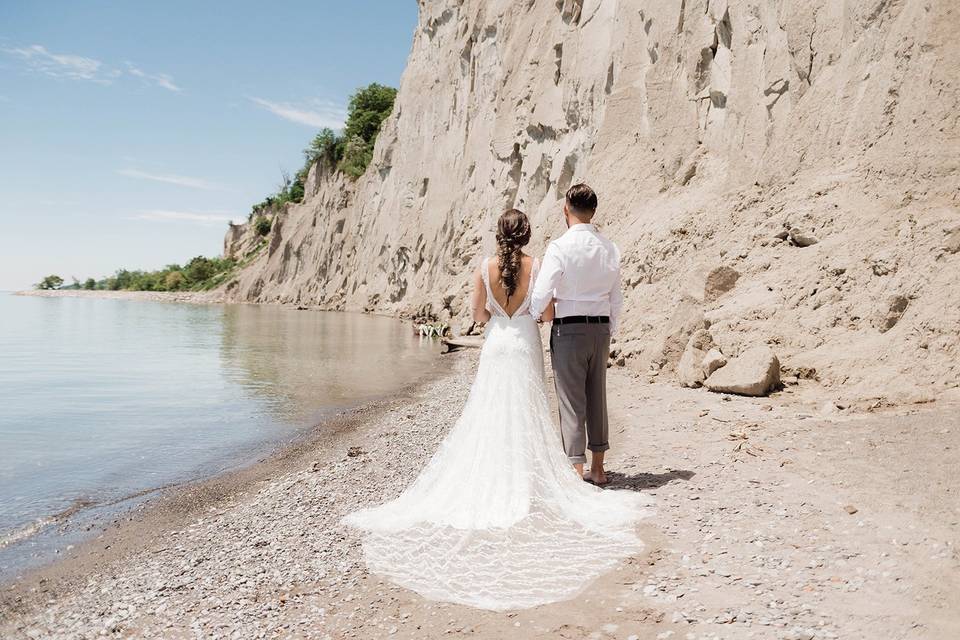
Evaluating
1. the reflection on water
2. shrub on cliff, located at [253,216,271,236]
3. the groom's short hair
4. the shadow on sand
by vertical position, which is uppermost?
shrub on cliff, located at [253,216,271,236]

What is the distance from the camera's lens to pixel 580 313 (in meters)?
5.63

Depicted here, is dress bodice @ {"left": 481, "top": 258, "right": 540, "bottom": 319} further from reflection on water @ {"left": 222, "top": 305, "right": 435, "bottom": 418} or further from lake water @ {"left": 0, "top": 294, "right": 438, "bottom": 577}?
reflection on water @ {"left": 222, "top": 305, "right": 435, "bottom": 418}

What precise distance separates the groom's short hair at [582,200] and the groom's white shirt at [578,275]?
13 cm

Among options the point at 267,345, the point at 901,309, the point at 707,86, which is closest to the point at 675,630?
the point at 901,309

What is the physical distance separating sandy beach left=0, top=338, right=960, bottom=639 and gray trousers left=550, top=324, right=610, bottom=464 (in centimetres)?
50

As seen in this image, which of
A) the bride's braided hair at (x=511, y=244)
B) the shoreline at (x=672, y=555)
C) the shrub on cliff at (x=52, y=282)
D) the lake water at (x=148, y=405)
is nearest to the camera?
the shoreline at (x=672, y=555)

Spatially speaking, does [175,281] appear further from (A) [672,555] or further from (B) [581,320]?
(A) [672,555]

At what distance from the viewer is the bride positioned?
4.43 m

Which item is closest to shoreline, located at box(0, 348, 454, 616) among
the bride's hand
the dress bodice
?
the dress bodice

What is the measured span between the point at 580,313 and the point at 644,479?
1.59 meters

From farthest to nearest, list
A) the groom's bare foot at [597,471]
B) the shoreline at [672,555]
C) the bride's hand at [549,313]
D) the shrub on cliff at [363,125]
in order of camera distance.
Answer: the shrub on cliff at [363,125]
the groom's bare foot at [597,471]
the bride's hand at [549,313]
the shoreline at [672,555]

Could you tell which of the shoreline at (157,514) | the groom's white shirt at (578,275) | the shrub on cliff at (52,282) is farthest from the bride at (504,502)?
the shrub on cliff at (52,282)

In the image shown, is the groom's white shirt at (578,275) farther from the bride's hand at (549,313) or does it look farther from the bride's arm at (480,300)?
the bride's arm at (480,300)

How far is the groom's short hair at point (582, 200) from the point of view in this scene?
18.3 feet
